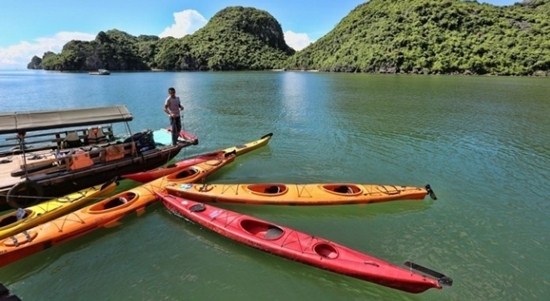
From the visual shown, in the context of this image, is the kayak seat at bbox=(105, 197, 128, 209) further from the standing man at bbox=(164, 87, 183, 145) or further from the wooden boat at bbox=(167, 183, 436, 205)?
the standing man at bbox=(164, 87, 183, 145)

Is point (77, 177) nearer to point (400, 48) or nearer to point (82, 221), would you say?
point (82, 221)

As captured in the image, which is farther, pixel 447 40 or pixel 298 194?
pixel 447 40

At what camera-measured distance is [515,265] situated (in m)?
9.98

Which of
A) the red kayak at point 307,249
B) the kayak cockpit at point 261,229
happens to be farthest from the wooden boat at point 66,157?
the kayak cockpit at point 261,229

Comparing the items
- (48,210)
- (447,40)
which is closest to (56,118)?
(48,210)

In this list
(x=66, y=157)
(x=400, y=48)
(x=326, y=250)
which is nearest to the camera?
(x=326, y=250)

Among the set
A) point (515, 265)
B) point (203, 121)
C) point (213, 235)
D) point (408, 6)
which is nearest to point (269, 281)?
point (213, 235)

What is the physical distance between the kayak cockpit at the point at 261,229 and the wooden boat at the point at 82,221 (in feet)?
Result: 13.5

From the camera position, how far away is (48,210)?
11508 millimetres

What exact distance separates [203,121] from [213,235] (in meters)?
20.9

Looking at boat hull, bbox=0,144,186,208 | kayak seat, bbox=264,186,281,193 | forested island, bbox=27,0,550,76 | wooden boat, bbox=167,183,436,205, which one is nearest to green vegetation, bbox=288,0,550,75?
forested island, bbox=27,0,550,76

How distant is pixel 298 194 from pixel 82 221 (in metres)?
7.38

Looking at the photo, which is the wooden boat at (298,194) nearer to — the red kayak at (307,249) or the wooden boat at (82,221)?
the red kayak at (307,249)

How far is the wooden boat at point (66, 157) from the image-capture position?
12439mm
